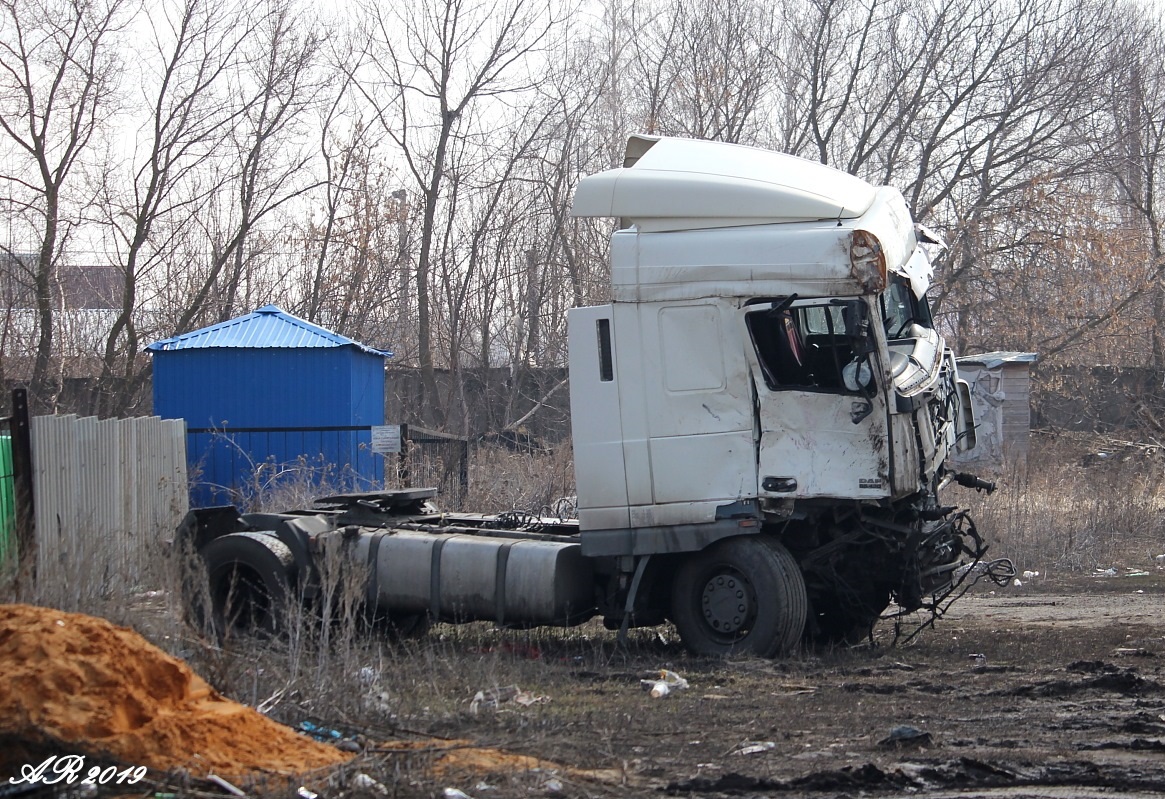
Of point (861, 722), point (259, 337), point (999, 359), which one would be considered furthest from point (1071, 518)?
point (259, 337)

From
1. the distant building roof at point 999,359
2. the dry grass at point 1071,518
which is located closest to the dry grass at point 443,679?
the dry grass at point 1071,518

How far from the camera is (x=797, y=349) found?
894 cm

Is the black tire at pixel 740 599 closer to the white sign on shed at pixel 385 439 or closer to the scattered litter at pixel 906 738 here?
the scattered litter at pixel 906 738

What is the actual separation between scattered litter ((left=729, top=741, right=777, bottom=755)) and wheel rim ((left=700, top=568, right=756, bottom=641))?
9.25 ft

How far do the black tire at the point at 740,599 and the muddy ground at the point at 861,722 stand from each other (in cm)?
24

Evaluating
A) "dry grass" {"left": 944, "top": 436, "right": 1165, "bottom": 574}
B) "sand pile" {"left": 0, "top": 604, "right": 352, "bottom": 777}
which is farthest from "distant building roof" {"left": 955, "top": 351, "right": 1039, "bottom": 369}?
"sand pile" {"left": 0, "top": 604, "right": 352, "bottom": 777}

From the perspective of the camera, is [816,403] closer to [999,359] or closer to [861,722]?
[861,722]

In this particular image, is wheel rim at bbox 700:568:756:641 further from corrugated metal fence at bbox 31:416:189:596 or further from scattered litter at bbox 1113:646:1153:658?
corrugated metal fence at bbox 31:416:189:596

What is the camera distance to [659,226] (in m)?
9.16

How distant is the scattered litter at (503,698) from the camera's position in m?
6.82

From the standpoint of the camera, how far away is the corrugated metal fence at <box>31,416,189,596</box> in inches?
273

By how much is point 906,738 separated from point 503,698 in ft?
7.99

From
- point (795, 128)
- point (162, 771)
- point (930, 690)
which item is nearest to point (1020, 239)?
point (795, 128)

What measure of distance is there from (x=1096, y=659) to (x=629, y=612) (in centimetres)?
353
